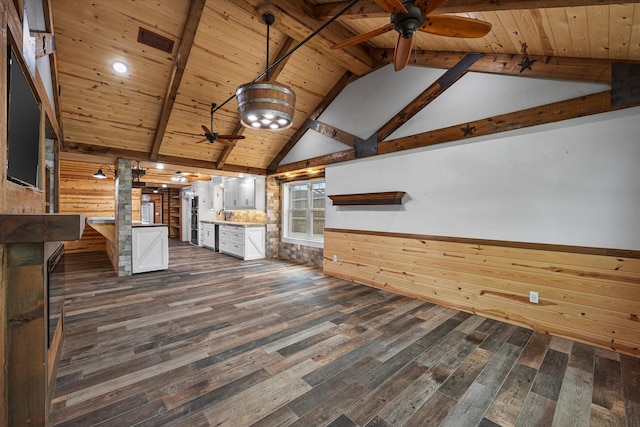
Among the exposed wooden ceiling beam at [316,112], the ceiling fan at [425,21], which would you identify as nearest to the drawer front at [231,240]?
the exposed wooden ceiling beam at [316,112]

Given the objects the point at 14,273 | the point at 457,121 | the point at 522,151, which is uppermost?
the point at 457,121

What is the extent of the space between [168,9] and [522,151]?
478 cm

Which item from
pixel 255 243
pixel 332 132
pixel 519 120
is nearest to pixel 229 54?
pixel 332 132

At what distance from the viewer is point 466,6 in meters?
2.58

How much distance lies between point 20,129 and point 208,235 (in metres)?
7.84

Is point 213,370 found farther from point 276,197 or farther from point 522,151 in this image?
point 276,197

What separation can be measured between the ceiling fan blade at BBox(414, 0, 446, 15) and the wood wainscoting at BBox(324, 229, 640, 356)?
2773mm

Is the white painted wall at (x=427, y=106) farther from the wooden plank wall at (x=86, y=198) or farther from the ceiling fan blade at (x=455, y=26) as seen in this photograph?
the wooden plank wall at (x=86, y=198)

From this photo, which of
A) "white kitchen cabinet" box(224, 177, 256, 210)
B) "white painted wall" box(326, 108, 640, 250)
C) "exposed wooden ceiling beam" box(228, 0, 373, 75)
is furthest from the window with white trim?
"exposed wooden ceiling beam" box(228, 0, 373, 75)

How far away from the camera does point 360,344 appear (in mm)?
2703

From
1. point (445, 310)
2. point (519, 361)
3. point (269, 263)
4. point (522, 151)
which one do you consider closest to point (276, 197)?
point (269, 263)

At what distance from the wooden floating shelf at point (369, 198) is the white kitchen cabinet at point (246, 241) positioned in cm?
279

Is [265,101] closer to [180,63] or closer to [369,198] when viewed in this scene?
[180,63]

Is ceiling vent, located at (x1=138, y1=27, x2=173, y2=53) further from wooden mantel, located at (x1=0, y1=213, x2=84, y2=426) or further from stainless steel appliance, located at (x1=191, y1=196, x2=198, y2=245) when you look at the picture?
stainless steel appliance, located at (x1=191, y1=196, x2=198, y2=245)
